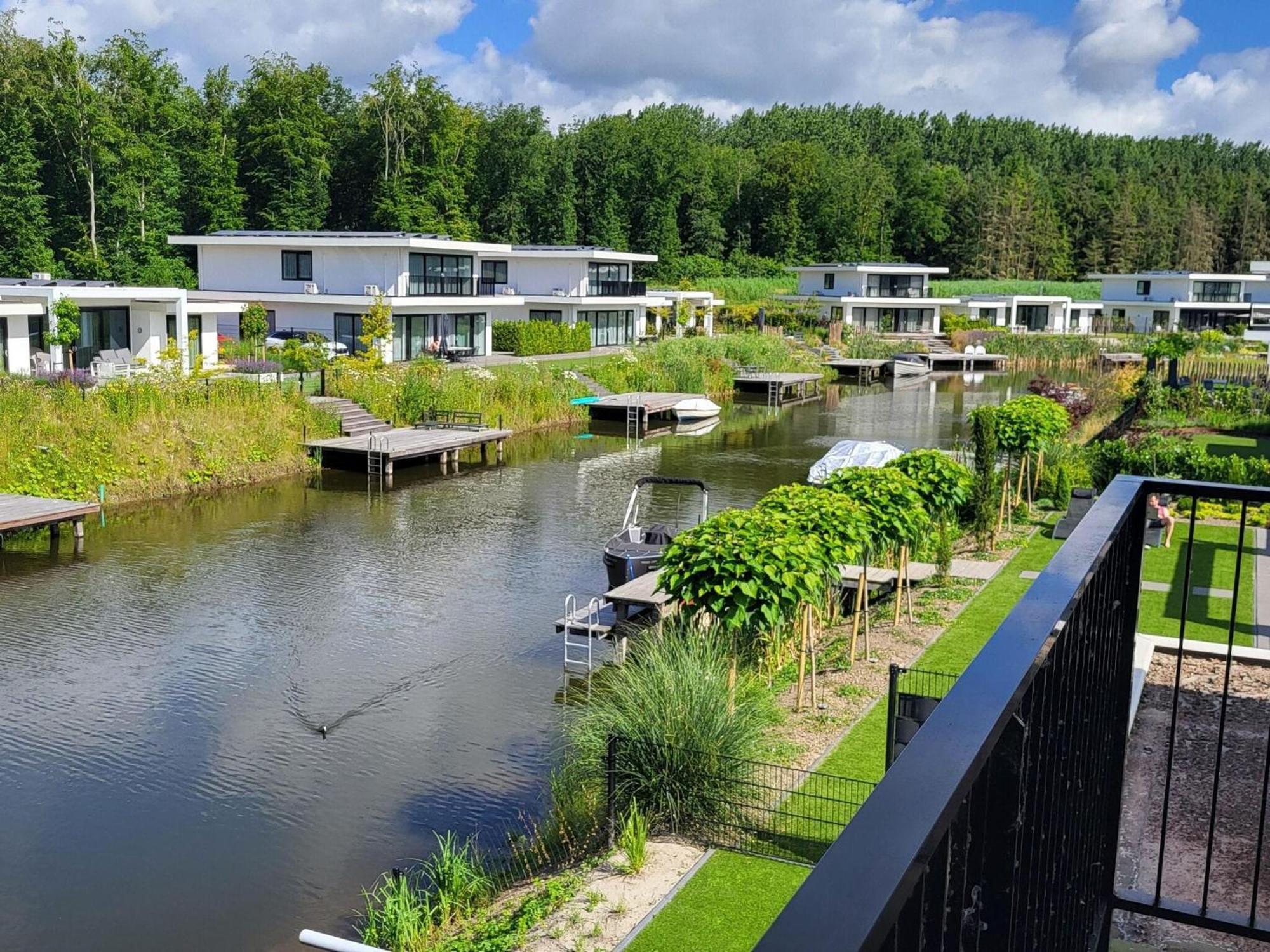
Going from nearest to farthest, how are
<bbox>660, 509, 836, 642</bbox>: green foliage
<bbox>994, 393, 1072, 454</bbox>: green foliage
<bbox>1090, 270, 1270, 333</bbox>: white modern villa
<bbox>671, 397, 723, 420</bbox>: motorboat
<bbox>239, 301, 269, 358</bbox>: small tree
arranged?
<bbox>660, 509, 836, 642</bbox>: green foliage
<bbox>994, 393, 1072, 454</bbox>: green foliage
<bbox>671, 397, 723, 420</bbox>: motorboat
<bbox>239, 301, 269, 358</bbox>: small tree
<bbox>1090, 270, 1270, 333</bbox>: white modern villa

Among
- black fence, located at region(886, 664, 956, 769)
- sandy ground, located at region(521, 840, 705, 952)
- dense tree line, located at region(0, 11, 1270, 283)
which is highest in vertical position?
dense tree line, located at region(0, 11, 1270, 283)

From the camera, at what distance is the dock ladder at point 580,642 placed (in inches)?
615

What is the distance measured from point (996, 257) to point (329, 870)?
9648cm

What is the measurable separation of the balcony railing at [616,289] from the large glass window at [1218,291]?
42.1 meters

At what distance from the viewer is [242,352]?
134 ft

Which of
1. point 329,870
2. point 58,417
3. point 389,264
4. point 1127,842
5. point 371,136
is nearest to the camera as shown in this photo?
point 1127,842

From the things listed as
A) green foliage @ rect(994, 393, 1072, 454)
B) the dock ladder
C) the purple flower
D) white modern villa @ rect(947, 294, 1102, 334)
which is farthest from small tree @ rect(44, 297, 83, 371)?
white modern villa @ rect(947, 294, 1102, 334)

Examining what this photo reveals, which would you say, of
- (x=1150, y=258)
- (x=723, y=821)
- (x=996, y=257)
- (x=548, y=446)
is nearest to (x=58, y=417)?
(x=548, y=446)

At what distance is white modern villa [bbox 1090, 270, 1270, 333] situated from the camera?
80.6m

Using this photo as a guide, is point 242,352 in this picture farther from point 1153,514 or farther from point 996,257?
point 996,257

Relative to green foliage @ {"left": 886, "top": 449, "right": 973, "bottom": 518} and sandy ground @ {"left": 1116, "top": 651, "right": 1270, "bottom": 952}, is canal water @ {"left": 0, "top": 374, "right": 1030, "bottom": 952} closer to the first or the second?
green foliage @ {"left": 886, "top": 449, "right": 973, "bottom": 518}

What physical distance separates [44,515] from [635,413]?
21495mm

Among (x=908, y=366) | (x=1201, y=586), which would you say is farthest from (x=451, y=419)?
(x=908, y=366)

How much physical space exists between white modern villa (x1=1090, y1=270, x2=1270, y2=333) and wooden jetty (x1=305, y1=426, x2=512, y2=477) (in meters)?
58.9
